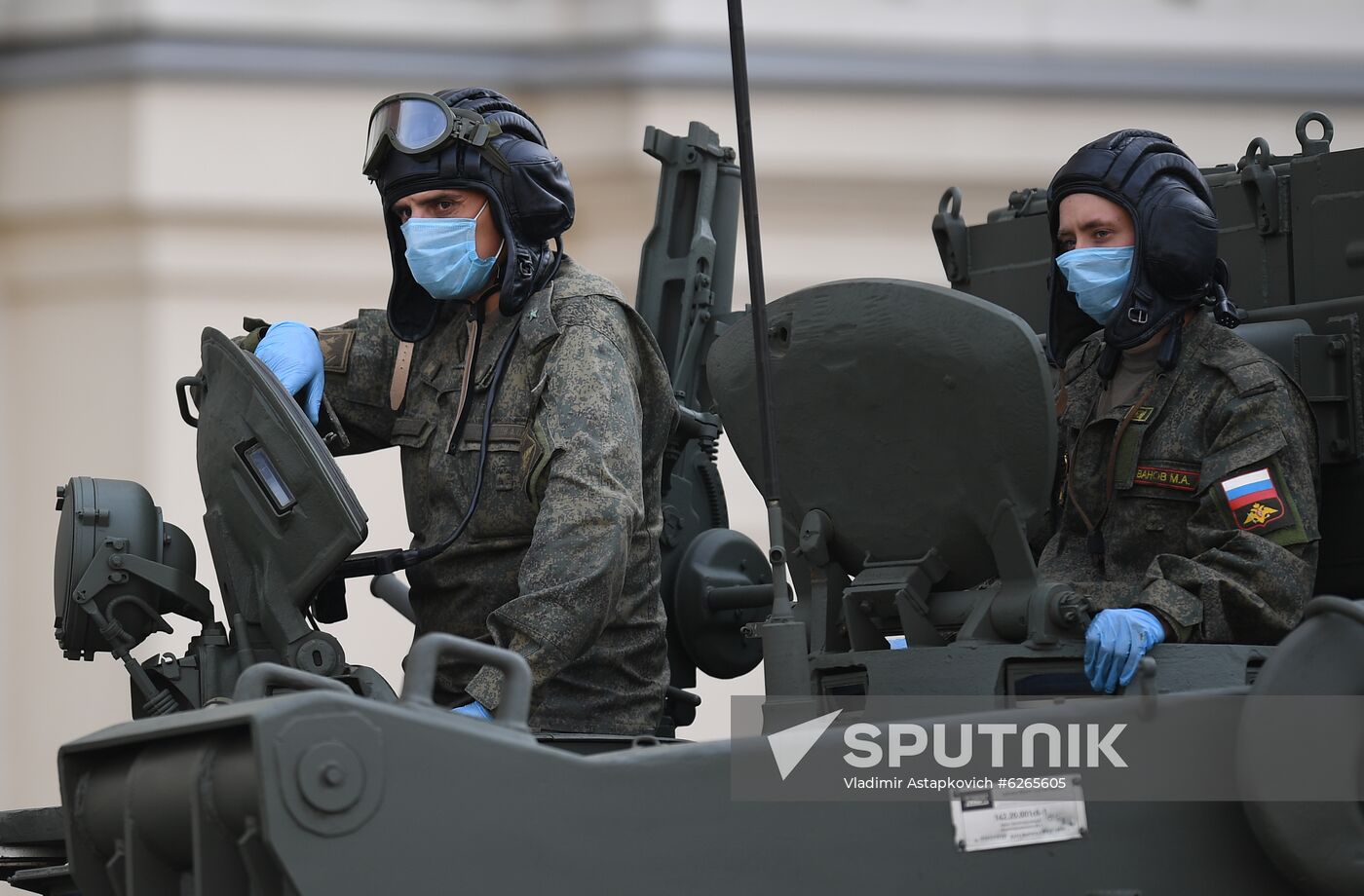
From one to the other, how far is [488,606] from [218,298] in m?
3.34

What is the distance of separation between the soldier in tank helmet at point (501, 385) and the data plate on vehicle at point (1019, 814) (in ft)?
3.14

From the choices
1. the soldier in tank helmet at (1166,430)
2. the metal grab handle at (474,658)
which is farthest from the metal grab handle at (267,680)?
the soldier in tank helmet at (1166,430)

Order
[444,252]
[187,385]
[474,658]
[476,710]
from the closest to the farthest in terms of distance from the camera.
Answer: [474,658] < [476,710] < [444,252] < [187,385]

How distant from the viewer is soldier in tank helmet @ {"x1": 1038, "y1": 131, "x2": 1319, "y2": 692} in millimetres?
3777

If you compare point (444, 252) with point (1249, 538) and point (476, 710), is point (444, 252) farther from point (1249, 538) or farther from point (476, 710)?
point (1249, 538)

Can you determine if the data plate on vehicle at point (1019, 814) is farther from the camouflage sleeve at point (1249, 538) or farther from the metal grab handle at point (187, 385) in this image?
the metal grab handle at point (187, 385)

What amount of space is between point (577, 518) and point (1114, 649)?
2.98 feet

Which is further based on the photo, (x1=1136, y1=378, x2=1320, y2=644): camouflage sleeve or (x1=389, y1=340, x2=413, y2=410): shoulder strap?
(x1=389, y1=340, x2=413, y2=410): shoulder strap

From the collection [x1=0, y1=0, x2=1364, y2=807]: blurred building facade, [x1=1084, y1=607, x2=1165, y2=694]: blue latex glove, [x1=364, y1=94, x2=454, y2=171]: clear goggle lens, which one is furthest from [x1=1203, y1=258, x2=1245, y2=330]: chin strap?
[x1=0, y1=0, x2=1364, y2=807]: blurred building facade

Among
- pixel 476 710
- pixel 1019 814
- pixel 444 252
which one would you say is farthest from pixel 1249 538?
pixel 444 252

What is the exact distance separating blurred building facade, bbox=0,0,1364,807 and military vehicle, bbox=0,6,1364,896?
2.54 metres

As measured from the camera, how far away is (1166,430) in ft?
13.4

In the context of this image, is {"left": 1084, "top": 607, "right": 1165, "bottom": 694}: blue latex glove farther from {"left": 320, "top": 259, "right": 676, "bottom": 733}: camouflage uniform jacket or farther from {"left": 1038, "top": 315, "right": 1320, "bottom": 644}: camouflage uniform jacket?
{"left": 320, "top": 259, "right": 676, "bottom": 733}: camouflage uniform jacket

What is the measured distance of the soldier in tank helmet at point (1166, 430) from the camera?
3.78 m
